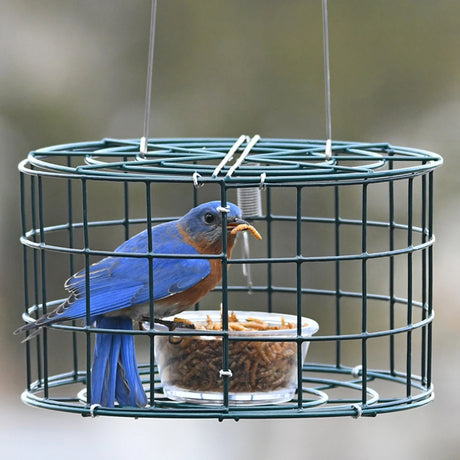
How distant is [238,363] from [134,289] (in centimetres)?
55

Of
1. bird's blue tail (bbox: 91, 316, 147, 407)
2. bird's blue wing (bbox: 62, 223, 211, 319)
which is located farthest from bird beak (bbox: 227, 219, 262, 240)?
bird's blue tail (bbox: 91, 316, 147, 407)

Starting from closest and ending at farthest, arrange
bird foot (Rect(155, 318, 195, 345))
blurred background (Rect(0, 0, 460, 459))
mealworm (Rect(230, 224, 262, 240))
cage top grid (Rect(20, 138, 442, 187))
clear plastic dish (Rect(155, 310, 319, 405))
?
cage top grid (Rect(20, 138, 442, 187)) → mealworm (Rect(230, 224, 262, 240)) → clear plastic dish (Rect(155, 310, 319, 405)) → bird foot (Rect(155, 318, 195, 345)) → blurred background (Rect(0, 0, 460, 459))

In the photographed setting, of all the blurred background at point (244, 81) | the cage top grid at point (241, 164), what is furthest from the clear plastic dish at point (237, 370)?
the blurred background at point (244, 81)

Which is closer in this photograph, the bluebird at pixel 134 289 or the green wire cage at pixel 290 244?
the bluebird at pixel 134 289

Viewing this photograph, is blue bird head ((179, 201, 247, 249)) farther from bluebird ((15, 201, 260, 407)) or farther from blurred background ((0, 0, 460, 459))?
blurred background ((0, 0, 460, 459))

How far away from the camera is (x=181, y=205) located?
814 cm

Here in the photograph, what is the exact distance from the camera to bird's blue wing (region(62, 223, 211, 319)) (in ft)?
14.4

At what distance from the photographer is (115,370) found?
14.4 ft

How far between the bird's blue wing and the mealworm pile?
276 mm

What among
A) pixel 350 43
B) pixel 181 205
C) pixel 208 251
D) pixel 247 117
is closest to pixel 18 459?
pixel 181 205

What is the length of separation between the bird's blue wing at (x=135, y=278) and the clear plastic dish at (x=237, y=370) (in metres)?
0.28

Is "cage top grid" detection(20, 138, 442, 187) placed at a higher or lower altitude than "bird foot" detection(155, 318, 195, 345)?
higher

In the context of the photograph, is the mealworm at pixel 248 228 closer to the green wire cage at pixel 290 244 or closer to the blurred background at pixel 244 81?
the green wire cage at pixel 290 244

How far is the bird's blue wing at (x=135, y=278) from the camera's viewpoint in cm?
438
